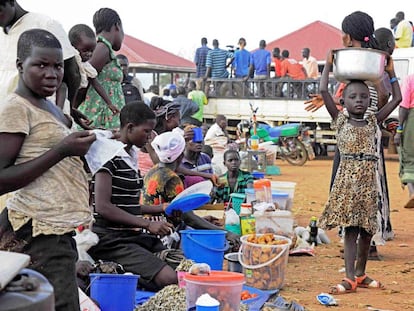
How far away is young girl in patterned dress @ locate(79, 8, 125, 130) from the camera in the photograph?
5934 millimetres

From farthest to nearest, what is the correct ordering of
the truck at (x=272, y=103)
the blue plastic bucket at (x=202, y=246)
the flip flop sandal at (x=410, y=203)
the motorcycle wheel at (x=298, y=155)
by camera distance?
the truck at (x=272, y=103) → the motorcycle wheel at (x=298, y=155) → the flip flop sandal at (x=410, y=203) → the blue plastic bucket at (x=202, y=246)

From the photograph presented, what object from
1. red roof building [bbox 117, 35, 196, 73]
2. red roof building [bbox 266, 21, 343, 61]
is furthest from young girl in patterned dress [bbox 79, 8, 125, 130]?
red roof building [bbox 266, 21, 343, 61]

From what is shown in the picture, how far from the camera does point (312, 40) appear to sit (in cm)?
2620

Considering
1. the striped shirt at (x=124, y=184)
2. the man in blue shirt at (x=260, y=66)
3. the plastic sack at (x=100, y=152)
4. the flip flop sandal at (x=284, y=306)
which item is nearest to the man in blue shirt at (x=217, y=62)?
the man in blue shirt at (x=260, y=66)

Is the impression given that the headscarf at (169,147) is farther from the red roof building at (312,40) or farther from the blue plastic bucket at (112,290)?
the red roof building at (312,40)

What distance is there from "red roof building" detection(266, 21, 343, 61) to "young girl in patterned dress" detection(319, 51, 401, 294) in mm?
20230

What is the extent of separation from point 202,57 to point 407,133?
35.3ft

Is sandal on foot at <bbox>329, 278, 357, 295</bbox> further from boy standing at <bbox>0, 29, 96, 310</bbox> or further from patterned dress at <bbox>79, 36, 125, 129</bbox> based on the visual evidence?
boy standing at <bbox>0, 29, 96, 310</bbox>

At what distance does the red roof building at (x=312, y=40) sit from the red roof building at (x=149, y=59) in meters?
4.06

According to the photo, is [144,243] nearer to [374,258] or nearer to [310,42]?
[374,258]

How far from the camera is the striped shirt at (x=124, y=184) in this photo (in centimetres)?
438

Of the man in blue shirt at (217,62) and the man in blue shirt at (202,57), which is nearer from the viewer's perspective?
the man in blue shirt at (217,62)

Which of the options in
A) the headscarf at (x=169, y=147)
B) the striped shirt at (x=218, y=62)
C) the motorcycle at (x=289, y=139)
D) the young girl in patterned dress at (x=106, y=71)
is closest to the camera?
the headscarf at (x=169, y=147)

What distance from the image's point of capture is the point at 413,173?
8.98 metres
